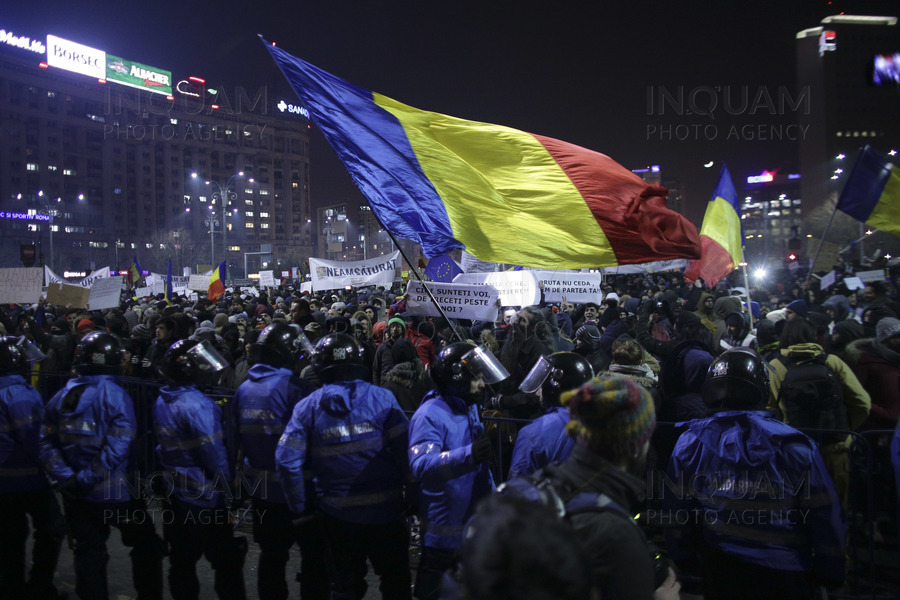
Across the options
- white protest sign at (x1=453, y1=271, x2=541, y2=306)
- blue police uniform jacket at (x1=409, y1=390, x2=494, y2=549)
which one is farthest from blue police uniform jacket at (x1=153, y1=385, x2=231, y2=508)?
white protest sign at (x1=453, y1=271, x2=541, y2=306)

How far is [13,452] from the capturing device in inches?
185

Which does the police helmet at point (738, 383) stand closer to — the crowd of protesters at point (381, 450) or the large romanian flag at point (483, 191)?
the crowd of protesters at point (381, 450)

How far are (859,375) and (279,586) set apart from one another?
18.5 ft

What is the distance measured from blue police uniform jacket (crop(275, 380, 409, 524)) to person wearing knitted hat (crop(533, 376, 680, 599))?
1848mm

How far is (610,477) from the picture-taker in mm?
1998

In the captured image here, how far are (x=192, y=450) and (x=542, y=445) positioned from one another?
2543 millimetres

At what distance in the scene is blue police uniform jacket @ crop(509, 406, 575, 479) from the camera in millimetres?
3312

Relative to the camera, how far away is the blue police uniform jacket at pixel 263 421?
4.46 meters

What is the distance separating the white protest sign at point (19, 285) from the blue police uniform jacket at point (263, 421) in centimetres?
883

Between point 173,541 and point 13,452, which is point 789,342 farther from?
point 13,452

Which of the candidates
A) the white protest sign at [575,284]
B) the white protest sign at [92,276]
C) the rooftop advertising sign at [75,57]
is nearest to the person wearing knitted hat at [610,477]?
the white protest sign at [575,284]

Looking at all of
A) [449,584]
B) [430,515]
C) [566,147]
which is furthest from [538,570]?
[566,147]

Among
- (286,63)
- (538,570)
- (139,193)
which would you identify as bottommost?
(538,570)

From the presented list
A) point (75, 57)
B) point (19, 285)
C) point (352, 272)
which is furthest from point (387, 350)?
point (75, 57)
